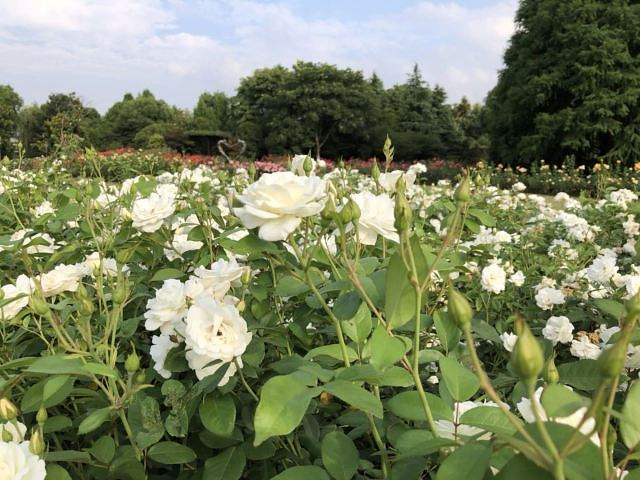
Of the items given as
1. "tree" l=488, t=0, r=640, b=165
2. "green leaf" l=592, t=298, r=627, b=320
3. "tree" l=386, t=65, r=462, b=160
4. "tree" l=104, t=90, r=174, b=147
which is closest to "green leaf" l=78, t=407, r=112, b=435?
"green leaf" l=592, t=298, r=627, b=320

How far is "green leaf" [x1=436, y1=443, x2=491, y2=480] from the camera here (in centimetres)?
48

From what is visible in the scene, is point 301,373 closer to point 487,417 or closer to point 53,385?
point 487,417

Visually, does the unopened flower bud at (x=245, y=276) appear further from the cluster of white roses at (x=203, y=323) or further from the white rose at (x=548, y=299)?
the white rose at (x=548, y=299)

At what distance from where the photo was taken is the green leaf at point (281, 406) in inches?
22.3

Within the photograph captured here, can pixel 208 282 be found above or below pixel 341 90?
below

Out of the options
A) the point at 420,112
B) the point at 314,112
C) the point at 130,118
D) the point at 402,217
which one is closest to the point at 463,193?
the point at 402,217

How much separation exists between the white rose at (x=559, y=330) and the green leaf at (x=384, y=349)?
83 cm

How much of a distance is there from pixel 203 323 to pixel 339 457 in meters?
0.25

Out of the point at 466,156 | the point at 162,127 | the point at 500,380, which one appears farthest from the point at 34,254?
the point at 162,127

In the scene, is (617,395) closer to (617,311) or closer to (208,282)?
(617,311)

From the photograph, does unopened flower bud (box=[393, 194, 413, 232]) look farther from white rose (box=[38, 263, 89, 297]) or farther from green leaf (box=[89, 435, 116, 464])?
white rose (box=[38, 263, 89, 297])

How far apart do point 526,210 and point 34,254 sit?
289 centimetres

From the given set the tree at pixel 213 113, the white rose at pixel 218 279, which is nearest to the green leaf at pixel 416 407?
the white rose at pixel 218 279

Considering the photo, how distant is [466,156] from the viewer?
2284 centimetres
